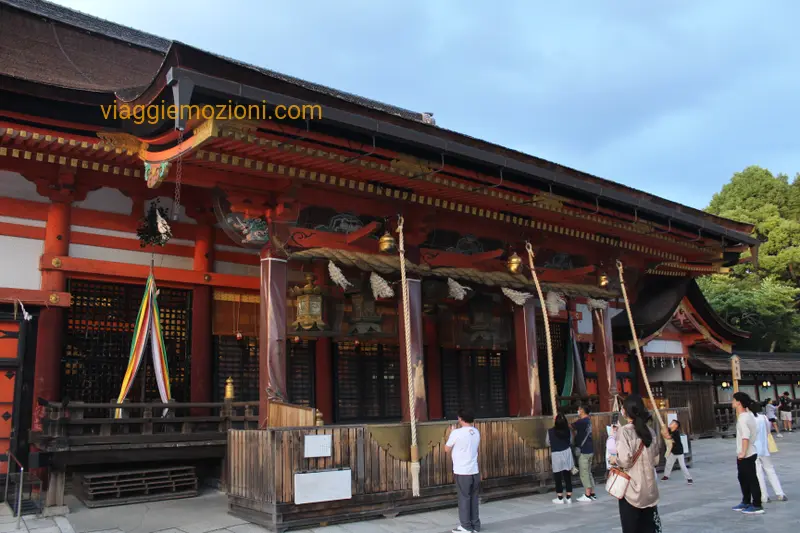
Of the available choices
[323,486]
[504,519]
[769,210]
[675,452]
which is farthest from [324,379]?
[769,210]

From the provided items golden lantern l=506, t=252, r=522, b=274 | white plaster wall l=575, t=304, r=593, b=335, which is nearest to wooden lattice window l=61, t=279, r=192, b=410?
golden lantern l=506, t=252, r=522, b=274

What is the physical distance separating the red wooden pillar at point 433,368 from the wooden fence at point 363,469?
365 centimetres

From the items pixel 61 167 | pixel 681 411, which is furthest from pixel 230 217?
pixel 681 411

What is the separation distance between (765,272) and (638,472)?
33.0m

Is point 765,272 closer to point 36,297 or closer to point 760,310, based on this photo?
point 760,310

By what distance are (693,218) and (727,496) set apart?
5.92 metres

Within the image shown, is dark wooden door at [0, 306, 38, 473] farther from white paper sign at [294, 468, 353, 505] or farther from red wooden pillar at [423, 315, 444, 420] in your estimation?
red wooden pillar at [423, 315, 444, 420]

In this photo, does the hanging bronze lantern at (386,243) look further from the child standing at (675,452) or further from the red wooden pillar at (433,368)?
the child standing at (675,452)

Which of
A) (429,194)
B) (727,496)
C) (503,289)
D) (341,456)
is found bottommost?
(727,496)

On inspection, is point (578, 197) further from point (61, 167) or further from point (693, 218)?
point (61, 167)

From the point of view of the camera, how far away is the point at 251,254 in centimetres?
1191

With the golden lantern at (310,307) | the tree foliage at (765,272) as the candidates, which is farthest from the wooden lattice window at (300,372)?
the tree foliage at (765,272)

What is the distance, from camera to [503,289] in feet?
39.8

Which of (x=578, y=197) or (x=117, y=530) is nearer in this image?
(x=117, y=530)
